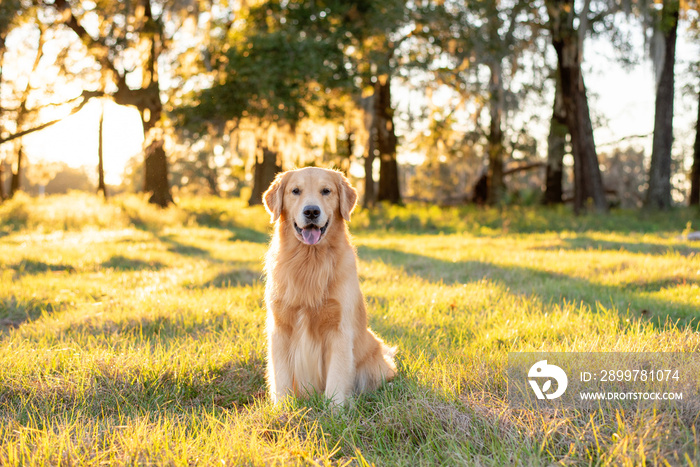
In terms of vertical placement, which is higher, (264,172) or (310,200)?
(264,172)

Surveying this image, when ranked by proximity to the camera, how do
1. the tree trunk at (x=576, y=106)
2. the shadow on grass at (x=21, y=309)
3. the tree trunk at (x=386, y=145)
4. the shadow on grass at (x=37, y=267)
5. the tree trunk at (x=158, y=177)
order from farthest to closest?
1. the tree trunk at (x=386, y=145)
2. the tree trunk at (x=158, y=177)
3. the tree trunk at (x=576, y=106)
4. the shadow on grass at (x=37, y=267)
5. the shadow on grass at (x=21, y=309)

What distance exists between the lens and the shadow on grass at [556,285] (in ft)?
14.4

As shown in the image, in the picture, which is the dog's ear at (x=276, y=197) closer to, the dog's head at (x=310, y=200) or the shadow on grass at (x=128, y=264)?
the dog's head at (x=310, y=200)

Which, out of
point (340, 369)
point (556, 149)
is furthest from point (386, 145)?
point (340, 369)

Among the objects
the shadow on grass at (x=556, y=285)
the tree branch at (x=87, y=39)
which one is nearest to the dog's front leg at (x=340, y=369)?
the shadow on grass at (x=556, y=285)

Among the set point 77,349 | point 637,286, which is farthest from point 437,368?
point 637,286

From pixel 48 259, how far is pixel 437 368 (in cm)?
682

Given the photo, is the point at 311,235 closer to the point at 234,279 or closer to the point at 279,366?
the point at 279,366

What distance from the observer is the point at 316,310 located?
117 inches

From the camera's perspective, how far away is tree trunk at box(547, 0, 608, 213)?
12.9 meters

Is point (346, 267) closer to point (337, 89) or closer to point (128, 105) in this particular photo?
point (337, 89)

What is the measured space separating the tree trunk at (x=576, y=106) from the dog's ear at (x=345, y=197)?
11726mm

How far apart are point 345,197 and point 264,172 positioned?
16465mm

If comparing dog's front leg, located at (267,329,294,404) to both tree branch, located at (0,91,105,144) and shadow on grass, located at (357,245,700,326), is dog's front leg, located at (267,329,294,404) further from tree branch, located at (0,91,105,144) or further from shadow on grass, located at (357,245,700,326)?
tree branch, located at (0,91,105,144)
